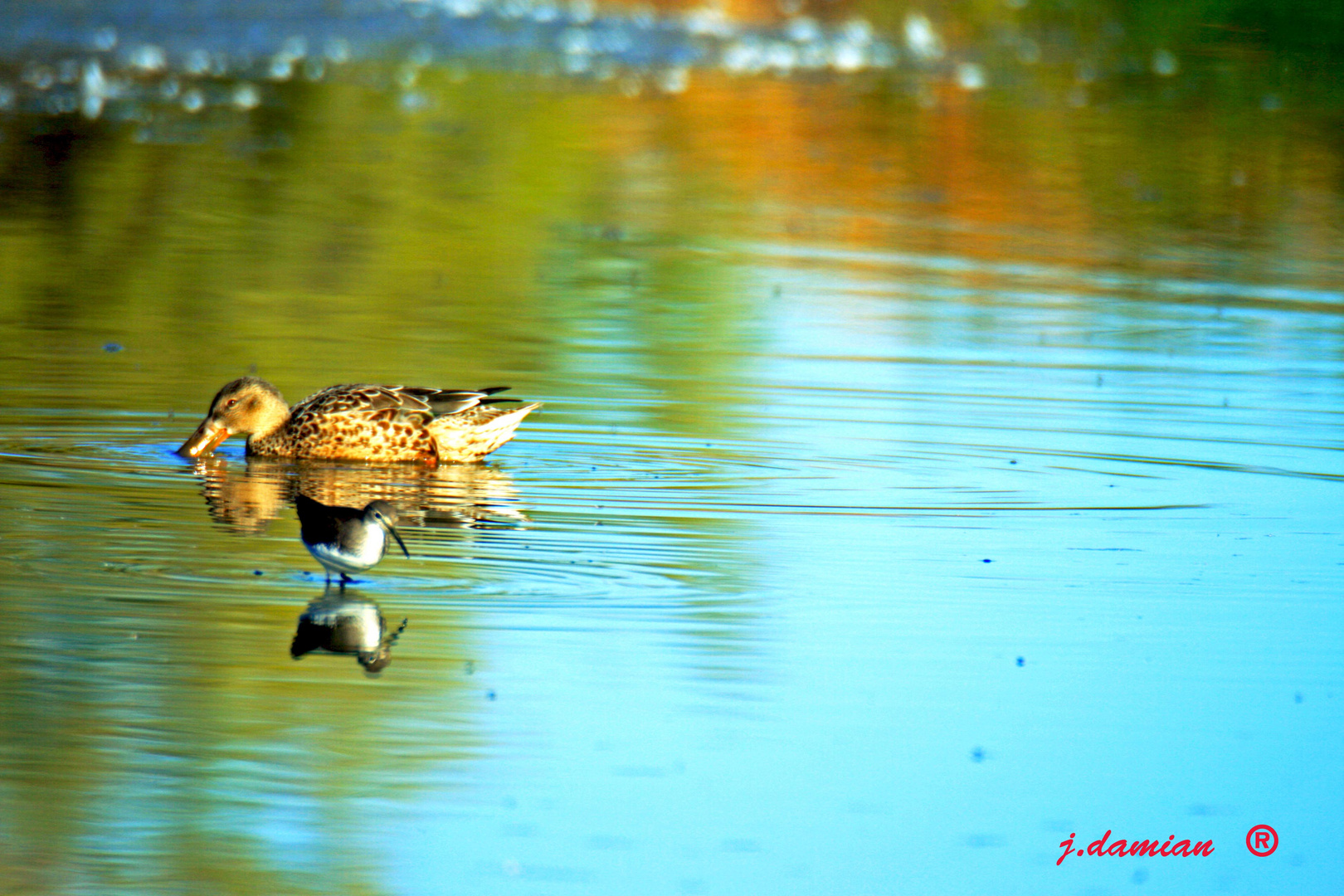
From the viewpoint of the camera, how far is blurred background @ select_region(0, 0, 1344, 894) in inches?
219

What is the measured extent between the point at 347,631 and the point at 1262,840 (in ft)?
9.59

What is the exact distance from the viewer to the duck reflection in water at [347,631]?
6727 mm

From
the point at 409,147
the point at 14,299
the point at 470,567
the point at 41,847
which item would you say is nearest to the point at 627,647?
the point at 470,567

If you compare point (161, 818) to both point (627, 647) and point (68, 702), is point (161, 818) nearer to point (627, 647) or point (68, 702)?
point (68, 702)

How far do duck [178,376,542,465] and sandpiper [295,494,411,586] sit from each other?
298 cm

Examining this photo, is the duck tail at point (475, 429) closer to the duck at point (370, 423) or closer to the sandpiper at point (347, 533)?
the duck at point (370, 423)

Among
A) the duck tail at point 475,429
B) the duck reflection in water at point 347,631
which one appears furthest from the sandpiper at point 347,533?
the duck tail at point 475,429

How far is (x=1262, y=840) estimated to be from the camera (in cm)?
555

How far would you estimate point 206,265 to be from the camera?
16469 millimetres

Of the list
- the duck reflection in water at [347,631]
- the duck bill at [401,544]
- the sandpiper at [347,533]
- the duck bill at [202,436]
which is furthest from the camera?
the duck bill at [202,436]
